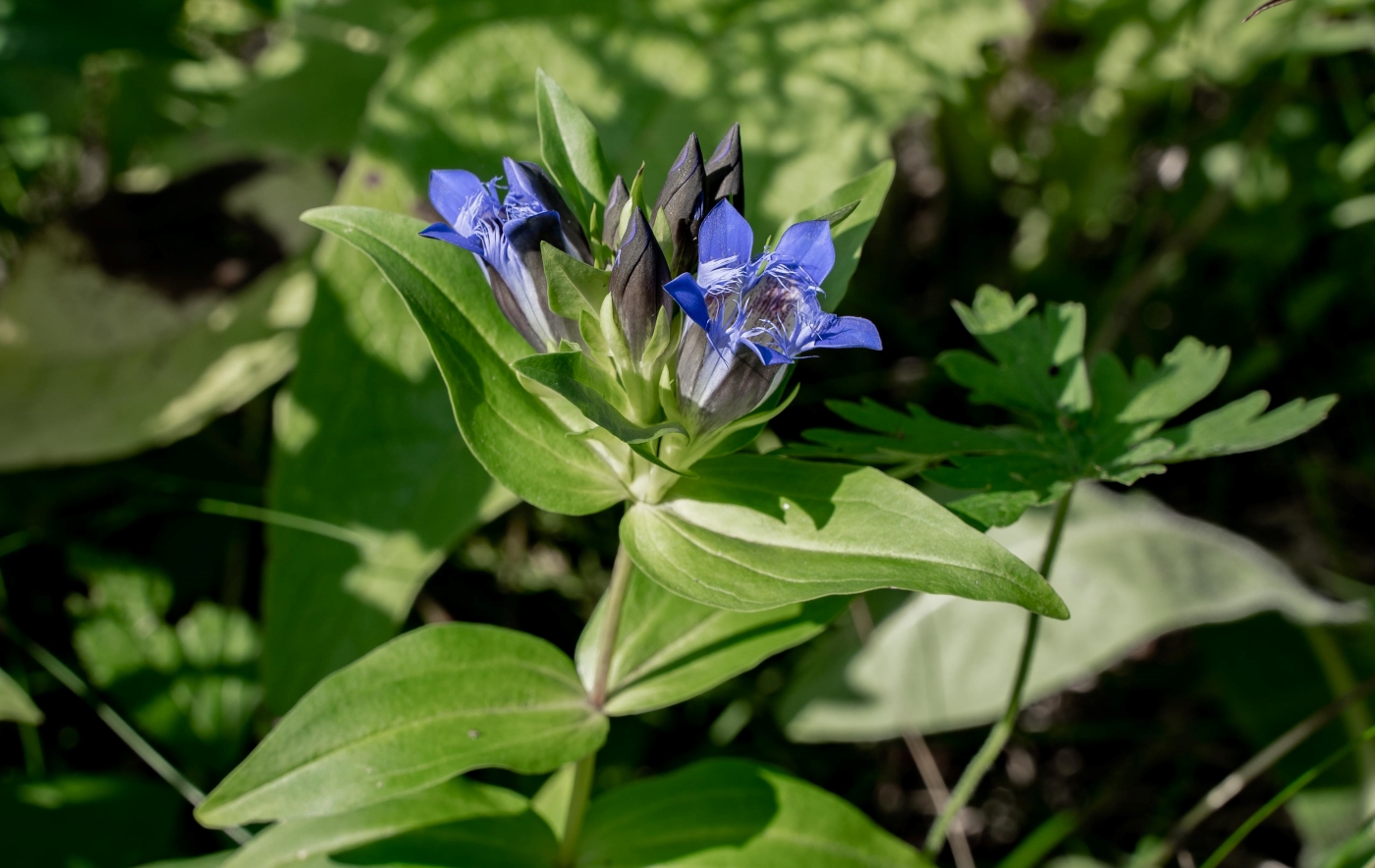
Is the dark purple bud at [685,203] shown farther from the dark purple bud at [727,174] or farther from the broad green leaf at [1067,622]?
the broad green leaf at [1067,622]

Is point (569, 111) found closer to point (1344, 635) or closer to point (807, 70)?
point (807, 70)

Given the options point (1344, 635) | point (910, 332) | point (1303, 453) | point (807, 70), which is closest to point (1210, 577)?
point (1344, 635)

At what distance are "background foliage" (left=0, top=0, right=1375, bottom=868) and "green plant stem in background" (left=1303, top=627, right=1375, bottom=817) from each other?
16 millimetres

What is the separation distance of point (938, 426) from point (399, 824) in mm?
893

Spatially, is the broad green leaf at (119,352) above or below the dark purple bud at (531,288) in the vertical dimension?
below

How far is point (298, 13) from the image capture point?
238cm

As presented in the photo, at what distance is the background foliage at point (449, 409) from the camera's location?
5.83 ft

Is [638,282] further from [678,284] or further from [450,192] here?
[450,192]

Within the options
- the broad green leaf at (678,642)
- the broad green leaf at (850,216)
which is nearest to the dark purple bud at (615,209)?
the broad green leaf at (850,216)

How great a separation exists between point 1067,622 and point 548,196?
1.27 meters

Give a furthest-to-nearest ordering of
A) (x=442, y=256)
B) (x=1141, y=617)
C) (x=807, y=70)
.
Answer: (x=807, y=70), (x=1141, y=617), (x=442, y=256)

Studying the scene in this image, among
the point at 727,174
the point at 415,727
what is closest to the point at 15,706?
the point at 415,727

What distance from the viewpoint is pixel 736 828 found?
1.41m

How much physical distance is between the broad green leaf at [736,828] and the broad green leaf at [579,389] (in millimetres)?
614
